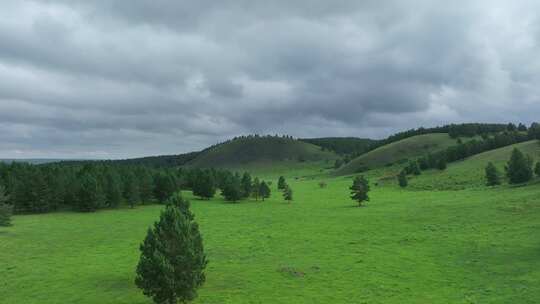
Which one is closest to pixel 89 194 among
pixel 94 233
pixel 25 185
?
pixel 25 185

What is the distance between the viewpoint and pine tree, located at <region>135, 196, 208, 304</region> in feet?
112

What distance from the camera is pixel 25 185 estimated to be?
99875 millimetres

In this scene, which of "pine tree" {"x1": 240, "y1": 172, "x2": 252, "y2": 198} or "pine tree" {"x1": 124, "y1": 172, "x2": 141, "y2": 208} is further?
"pine tree" {"x1": 240, "y1": 172, "x2": 252, "y2": 198}

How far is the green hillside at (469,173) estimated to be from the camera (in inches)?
5025

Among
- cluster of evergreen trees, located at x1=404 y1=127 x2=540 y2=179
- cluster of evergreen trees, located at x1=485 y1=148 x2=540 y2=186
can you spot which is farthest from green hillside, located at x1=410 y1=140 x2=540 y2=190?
cluster of evergreen trees, located at x1=485 y1=148 x2=540 y2=186

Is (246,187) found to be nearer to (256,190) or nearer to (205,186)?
(256,190)

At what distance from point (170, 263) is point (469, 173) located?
434 ft

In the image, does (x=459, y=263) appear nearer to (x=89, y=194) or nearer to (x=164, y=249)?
(x=164, y=249)

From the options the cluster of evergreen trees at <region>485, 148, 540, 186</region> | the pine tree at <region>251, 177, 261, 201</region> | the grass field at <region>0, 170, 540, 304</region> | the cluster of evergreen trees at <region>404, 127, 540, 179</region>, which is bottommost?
the grass field at <region>0, 170, 540, 304</region>

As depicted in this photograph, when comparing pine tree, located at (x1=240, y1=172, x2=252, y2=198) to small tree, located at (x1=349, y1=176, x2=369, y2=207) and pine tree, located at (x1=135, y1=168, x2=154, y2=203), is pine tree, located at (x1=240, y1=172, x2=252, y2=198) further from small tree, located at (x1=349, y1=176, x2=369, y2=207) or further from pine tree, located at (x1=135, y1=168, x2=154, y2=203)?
small tree, located at (x1=349, y1=176, x2=369, y2=207)

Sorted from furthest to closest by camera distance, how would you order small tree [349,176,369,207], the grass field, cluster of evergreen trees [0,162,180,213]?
cluster of evergreen trees [0,162,180,213] → small tree [349,176,369,207] → the grass field

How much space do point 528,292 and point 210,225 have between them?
5433 centimetres

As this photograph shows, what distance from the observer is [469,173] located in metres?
142

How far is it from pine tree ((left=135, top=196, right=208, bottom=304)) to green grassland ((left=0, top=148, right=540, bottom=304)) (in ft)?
9.35
